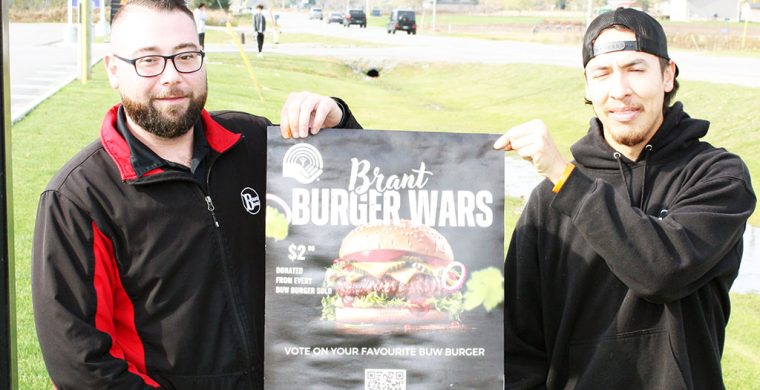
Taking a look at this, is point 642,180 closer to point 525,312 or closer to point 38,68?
point 525,312

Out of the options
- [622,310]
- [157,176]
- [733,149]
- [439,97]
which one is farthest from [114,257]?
[439,97]

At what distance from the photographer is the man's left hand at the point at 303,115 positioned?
2951mm

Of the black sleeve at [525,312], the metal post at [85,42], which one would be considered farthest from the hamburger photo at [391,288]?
the metal post at [85,42]

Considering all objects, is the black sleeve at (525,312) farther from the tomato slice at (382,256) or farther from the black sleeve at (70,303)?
the black sleeve at (70,303)

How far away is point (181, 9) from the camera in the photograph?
3090mm

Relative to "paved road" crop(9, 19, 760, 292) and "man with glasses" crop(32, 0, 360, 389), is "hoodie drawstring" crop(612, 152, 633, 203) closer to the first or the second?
"man with glasses" crop(32, 0, 360, 389)

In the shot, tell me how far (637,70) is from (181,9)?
1486mm

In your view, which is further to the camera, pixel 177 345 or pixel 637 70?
pixel 637 70

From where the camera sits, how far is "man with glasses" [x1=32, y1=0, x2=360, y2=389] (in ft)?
9.16

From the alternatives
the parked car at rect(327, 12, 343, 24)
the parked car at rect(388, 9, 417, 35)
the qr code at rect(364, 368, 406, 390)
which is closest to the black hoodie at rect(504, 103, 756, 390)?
the qr code at rect(364, 368, 406, 390)

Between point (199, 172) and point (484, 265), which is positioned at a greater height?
point (199, 172)

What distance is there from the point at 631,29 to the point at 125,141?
165 centimetres

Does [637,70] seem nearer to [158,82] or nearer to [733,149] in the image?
[158,82]

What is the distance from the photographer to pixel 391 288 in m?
2.96
